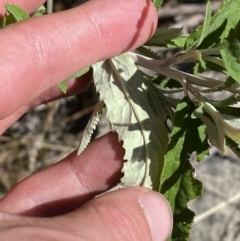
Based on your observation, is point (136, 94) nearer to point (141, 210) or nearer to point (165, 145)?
point (165, 145)

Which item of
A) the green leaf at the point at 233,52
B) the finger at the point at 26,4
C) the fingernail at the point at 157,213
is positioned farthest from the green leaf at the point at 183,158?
the finger at the point at 26,4

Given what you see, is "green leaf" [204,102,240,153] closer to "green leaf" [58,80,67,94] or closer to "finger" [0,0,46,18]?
"green leaf" [58,80,67,94]

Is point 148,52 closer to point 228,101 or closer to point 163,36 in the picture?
point 163,36

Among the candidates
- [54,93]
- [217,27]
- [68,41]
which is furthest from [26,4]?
[217,27]

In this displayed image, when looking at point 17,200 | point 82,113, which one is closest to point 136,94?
point 17,200

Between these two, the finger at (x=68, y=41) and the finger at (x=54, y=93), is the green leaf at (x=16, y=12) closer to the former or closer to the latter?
the finger at (x=68, y=41)

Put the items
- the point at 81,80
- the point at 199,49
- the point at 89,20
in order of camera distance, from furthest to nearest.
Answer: the point at 81,80, the point at 89,20, the point at 199,49
